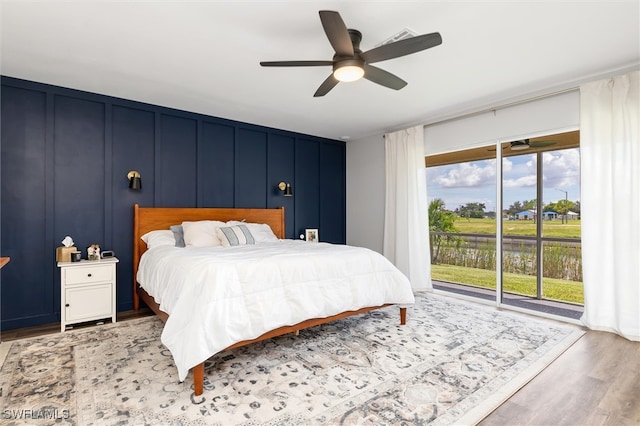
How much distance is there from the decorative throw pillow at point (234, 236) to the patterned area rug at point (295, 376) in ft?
3.95

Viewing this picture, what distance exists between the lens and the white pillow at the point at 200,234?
3855mm

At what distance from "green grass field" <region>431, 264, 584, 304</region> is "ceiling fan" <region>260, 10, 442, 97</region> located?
3712mm

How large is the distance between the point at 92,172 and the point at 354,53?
10.9ft

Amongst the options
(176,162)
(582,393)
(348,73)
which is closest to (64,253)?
(176,162)

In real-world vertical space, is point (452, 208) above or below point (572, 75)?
below

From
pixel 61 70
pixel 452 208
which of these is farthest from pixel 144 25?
pixel 452 208

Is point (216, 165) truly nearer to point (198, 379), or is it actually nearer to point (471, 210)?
point (198, 379)

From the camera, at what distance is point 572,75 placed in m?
3.30

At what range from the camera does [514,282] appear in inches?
196

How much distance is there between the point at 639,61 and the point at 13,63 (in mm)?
5844

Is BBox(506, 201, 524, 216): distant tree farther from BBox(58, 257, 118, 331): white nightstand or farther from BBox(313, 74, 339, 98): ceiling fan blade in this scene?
BBox(58, 257, 118, 331): white nightstand

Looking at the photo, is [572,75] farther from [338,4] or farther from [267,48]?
[267,48]

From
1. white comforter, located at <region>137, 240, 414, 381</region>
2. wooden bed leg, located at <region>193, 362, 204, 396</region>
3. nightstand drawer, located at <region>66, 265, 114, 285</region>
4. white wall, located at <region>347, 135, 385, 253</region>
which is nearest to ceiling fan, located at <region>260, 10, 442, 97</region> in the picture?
white comforter, located at <region>137, 240, 414, 381</region>

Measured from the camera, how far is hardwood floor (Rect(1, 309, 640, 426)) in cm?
186
